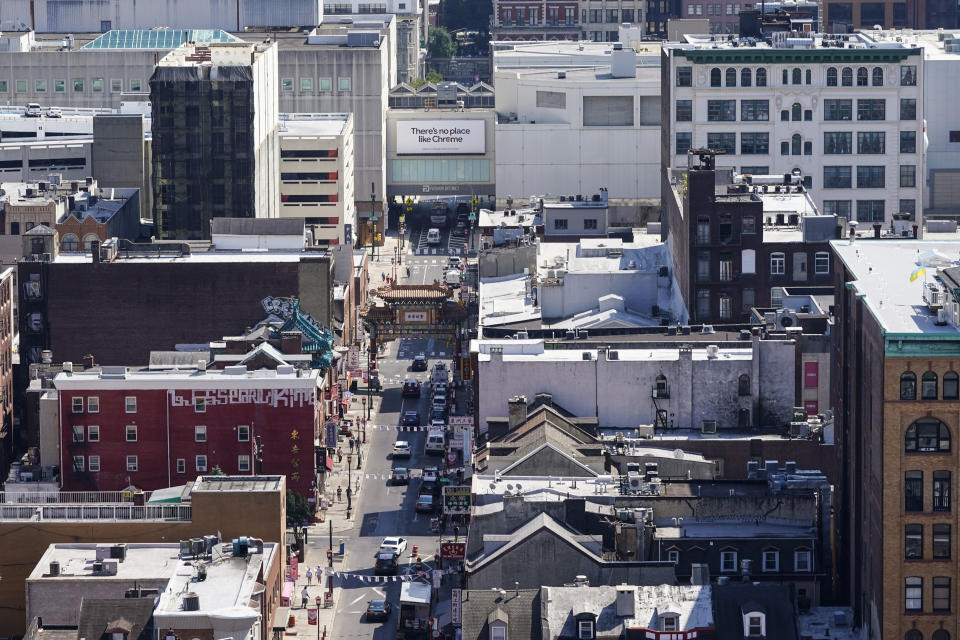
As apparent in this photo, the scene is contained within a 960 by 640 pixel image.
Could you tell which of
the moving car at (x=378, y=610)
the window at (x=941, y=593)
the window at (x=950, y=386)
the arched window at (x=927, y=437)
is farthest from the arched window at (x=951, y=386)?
the moving car at (x=378, y=610)

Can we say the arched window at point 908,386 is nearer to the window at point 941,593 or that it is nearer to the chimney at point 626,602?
the window at point 941,593

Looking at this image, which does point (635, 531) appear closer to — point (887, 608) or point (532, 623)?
point (532, 623)

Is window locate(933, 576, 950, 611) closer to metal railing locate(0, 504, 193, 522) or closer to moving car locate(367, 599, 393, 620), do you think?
moving car locate(367, 599, 393, 620)

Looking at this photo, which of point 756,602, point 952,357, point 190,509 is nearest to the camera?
point 952,357

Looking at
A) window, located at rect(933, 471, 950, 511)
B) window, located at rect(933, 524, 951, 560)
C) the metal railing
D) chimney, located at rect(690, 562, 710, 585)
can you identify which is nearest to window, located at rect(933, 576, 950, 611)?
window, located at rect(933, 524, 951, 560)

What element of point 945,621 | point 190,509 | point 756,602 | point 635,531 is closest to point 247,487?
point 190,509
